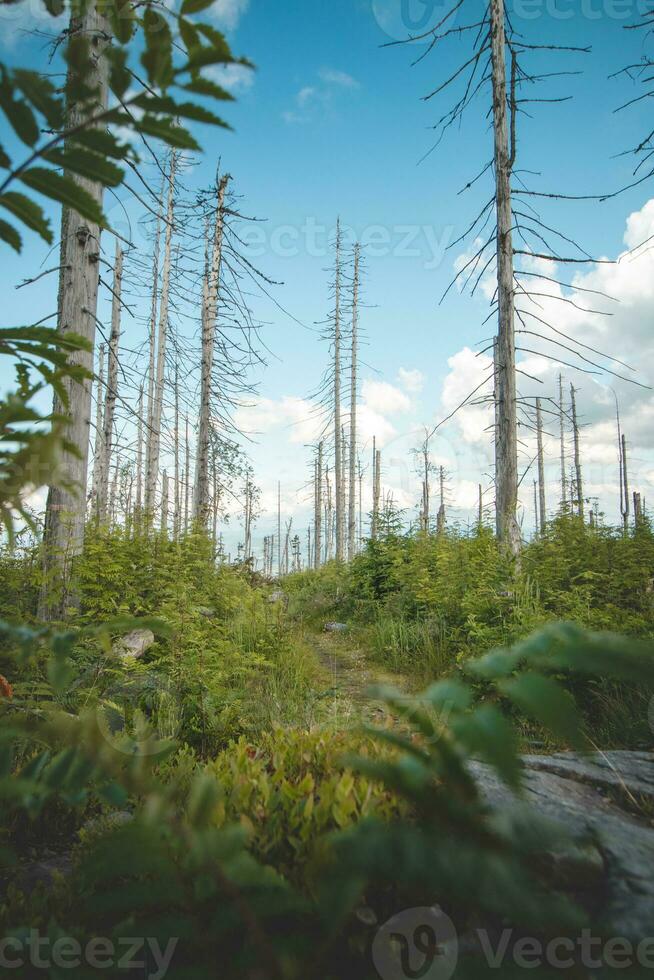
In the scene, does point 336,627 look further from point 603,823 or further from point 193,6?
point 193,6

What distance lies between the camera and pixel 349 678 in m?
5.84

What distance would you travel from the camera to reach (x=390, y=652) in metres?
6.71

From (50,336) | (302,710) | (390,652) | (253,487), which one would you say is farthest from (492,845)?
(253,487)

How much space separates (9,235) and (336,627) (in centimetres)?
937

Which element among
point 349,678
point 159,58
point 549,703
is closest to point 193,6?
point 159,58

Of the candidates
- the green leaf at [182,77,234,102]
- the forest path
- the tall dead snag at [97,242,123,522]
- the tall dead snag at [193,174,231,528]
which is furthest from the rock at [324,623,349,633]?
the green leaf at [182,77,234,102]

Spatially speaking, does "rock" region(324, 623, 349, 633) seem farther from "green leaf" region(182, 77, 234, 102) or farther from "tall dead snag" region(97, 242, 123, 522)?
"green leaf" region(182, 77, 234, 102)

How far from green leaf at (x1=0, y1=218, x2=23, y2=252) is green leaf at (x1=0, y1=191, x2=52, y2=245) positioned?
28 millimetres

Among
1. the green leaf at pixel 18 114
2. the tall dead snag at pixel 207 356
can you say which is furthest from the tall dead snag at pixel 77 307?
the tall dead snag at pixel 207 356

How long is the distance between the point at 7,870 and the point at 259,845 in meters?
1.05

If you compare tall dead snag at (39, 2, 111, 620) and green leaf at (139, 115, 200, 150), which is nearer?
green leaf at (139, 115, 200, 150)

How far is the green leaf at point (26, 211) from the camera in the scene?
849 millimetres

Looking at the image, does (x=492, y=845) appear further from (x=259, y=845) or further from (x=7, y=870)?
(x=7, y=870)

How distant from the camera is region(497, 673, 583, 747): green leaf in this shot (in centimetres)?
62
